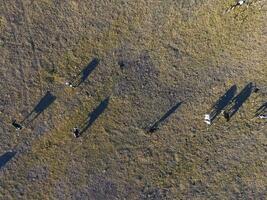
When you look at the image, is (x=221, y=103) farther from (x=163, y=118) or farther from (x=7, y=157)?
(x=7, y=157)

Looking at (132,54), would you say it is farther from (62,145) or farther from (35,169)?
(35,169)

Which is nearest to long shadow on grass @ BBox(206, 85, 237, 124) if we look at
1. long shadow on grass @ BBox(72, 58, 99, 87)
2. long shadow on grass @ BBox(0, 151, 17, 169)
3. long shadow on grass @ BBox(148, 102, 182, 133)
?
long shadow on grass @ BBox(148, 102, 182, 133)

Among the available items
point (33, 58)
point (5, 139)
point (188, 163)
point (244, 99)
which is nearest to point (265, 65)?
point (244, 99)

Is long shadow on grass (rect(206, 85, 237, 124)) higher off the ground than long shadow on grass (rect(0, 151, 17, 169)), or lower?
higher

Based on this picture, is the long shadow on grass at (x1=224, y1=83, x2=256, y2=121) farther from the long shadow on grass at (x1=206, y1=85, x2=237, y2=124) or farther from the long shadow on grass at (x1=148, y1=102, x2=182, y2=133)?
the long shadow on grass at (x1=148, y1=102, x2=182, y2=133)

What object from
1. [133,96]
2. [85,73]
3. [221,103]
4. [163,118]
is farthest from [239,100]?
Answer: [85,73]

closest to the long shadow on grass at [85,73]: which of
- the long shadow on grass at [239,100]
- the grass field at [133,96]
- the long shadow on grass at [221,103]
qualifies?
the grass field at [133,96]

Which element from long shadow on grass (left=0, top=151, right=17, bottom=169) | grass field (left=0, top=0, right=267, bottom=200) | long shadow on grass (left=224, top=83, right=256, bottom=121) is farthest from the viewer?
long shadow on grass (left=0, top=151, right=17, bottom=169)
